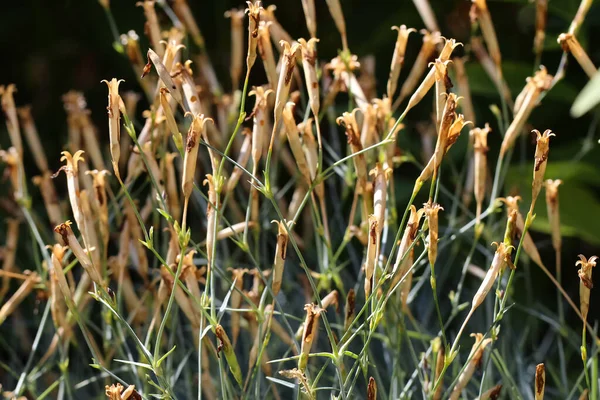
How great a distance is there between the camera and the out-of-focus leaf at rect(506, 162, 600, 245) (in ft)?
3.04

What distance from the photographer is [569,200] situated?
1.00 metres

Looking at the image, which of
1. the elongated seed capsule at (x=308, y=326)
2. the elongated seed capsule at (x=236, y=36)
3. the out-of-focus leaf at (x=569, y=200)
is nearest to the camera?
the elongated seed capsule at (x=308, y=326)

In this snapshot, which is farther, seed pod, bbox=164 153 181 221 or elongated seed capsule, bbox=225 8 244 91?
elongated seed capsule, bbox=225 8 244 91

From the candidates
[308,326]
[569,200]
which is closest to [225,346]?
[308,326]

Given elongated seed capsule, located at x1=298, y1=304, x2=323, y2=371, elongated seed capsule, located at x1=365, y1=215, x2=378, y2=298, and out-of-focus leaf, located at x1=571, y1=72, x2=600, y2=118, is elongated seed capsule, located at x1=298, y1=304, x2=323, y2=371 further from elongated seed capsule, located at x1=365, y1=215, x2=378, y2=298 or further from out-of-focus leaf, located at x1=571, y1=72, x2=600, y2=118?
out-of-focus leaf, located at x1=571, y1=72, x2=600, y2=118

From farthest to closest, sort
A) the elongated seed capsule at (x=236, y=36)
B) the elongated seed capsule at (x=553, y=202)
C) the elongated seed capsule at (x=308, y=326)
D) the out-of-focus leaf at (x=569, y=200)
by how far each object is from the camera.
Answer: the out-of-focus leaf at (x=569, y=200)
the elongated seed capsule at (x=236, y=36)
the elongated seed capsule at (x=553, y=202)
the elongated seed capsule at (x=308, y=326)

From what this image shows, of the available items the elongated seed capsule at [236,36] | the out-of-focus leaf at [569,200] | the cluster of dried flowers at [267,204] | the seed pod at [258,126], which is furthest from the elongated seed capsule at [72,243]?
the out-of-focus leaf at [569,200]

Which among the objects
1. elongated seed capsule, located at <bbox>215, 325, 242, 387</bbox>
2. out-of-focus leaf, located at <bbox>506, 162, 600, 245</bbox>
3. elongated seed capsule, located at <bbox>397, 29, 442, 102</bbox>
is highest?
elongated seed capsule, located at <bbox>397, 29, 442, 102</bbox>

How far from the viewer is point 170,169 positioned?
65 centimetres

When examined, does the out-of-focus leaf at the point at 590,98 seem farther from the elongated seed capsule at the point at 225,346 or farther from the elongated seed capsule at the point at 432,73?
the elongated seed capsule at the point at 225,346

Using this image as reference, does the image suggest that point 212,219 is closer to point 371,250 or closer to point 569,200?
point 371,250

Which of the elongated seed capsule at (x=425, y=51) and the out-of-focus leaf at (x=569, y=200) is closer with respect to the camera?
the elongated seed capsule at (x=425, y=51)

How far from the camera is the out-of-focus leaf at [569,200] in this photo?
93 centimetres

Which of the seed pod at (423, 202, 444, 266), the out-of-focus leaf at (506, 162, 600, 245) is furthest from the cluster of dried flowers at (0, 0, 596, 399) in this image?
the out-of-focus leaf at (506, 162, 600, 245)
